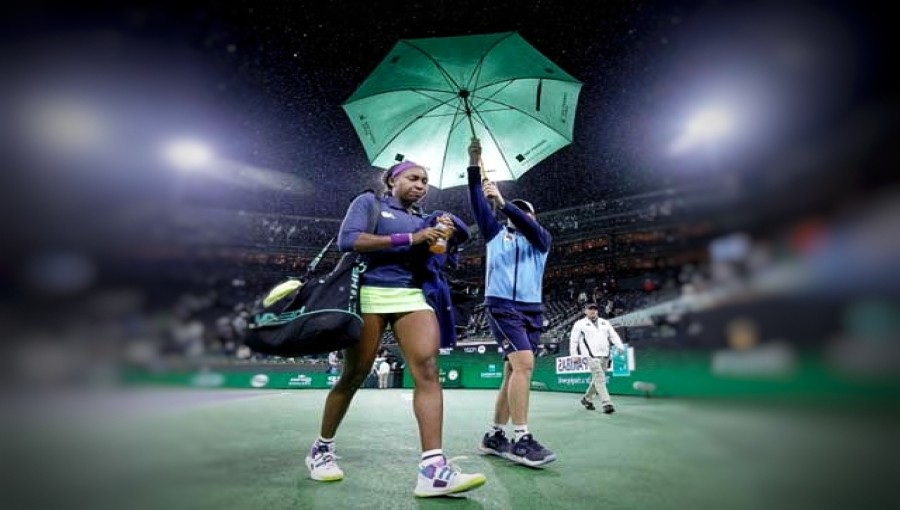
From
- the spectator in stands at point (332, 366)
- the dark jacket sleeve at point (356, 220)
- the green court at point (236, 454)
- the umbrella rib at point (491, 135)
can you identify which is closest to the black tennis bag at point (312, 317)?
the dark jacket sleeve at point (356, 220)

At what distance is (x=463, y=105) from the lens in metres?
3.37

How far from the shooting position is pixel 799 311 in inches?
30.3

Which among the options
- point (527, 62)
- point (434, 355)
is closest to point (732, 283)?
point (434, 355)

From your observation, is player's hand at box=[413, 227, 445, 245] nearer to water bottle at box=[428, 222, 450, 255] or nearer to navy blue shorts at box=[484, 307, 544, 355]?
water bottle at box=[428, 222, 450, 255]

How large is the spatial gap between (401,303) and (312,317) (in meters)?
0.48

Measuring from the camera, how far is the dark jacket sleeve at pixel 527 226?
306 centimetres

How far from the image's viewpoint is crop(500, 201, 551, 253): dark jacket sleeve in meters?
3.06

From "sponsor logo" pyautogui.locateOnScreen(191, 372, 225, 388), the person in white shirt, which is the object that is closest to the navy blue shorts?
"sponsor logo" pyautogui.locateOnScreen(191, 372, 225, 388)

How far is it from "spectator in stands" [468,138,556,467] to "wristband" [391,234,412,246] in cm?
90

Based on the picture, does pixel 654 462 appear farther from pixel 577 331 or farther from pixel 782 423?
pixel 577 331

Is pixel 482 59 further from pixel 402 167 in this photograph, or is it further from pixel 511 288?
pixel 511 288

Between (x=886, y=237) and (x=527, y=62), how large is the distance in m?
2.64

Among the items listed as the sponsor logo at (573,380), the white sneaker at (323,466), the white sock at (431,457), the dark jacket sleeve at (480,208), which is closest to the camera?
the white sock at (431,457)

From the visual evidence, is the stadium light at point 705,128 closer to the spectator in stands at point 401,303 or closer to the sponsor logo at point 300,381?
the spectator in stands at point 401,303
